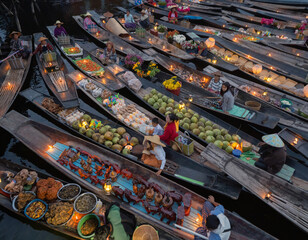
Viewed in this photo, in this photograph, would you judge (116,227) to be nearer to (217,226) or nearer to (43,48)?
(217,226)

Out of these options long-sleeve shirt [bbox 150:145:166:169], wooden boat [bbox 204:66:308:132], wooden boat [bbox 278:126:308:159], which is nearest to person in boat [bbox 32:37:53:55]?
long-sleeve shirt [bbox 150:145:166:169]

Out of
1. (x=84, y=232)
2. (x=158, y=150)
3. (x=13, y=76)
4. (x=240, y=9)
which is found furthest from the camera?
(x=240, y=9)

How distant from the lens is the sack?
7773 millimetres

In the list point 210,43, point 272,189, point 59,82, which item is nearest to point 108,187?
point 272,189

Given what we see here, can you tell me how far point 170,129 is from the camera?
25.8ft

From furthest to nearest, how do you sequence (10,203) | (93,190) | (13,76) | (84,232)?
(13,76)
(93,190)
(10,203)
(84,232)

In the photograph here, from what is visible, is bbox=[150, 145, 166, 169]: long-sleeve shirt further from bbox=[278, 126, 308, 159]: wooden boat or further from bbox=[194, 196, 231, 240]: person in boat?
bbox=[278, 126, 308, 159]: wooden boat

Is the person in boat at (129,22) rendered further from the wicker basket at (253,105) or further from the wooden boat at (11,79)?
the wicker basket at (253,105)

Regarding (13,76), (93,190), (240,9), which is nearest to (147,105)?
(93,190)

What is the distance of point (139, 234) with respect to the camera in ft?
17.5

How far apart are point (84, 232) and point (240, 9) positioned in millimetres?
29881

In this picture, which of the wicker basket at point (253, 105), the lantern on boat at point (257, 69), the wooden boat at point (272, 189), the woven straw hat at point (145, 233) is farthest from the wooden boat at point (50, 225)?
the lantern on boat at point (257, 69)

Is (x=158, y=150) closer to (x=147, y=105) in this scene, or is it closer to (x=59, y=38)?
(x=147, y=105)

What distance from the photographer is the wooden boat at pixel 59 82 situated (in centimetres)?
1027
